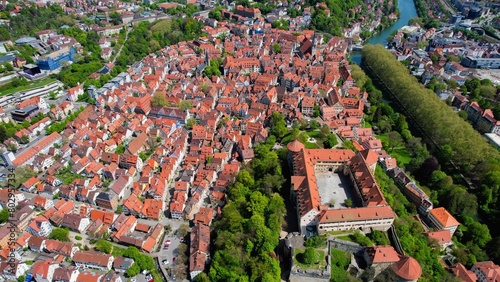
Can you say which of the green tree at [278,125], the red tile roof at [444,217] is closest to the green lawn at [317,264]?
the red tile roof at [444,217]

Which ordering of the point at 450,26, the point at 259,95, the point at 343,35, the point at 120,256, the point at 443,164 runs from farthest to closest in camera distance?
the point at 450,26
the point at 343,35
the point at 259,95
the point at 443,164
the point at 120,256

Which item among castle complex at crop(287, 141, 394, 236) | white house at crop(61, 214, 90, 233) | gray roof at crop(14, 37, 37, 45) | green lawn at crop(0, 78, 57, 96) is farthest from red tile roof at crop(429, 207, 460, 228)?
gray roof at crop(14, 37, 37, 45)

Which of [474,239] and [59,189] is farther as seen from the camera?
[59,189]

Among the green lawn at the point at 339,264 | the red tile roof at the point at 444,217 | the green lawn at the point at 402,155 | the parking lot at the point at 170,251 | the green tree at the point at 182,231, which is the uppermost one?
the green lawn at the point at 339,264

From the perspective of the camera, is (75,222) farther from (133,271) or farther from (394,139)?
(394,139)

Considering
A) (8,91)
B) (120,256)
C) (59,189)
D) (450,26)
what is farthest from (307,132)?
(450,26)

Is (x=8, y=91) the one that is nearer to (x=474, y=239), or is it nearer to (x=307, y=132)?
(x=307, y=132)

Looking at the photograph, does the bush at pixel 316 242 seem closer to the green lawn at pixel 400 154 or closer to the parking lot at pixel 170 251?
the parking lot at pixel 170 251

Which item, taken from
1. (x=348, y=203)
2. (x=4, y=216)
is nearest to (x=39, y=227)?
(x=4, y=216)

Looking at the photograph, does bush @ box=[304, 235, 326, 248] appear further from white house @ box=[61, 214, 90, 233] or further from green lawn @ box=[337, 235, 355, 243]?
white house @ box=[61, 214, 90, 233]
